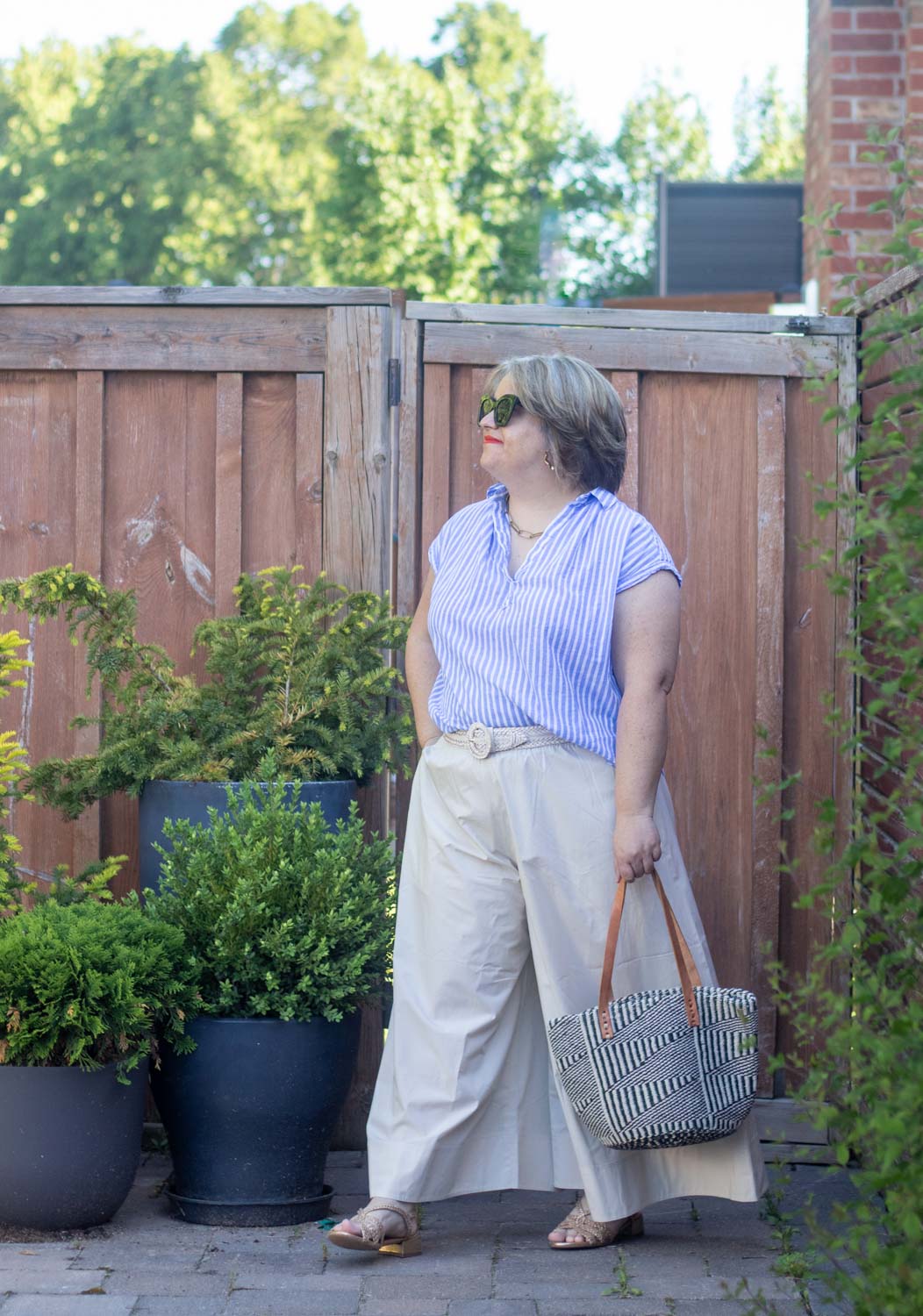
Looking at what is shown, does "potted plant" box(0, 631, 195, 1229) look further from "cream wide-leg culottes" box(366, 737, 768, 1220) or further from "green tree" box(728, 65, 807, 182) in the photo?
"green tree" box(728, 65, 807, 182)

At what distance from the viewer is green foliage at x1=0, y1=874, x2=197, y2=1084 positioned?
3.28 meters

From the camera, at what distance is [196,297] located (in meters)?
4.27

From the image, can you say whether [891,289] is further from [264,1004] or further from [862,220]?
[264,1004]

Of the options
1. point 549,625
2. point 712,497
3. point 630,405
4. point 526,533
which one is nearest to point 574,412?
point 526,533

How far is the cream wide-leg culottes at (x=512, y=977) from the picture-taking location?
3.34 m

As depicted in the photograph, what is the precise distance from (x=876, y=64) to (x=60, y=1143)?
500cm

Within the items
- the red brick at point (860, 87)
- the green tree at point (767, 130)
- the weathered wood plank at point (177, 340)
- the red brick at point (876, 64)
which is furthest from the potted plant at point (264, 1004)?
the green tree at point (767, 130)

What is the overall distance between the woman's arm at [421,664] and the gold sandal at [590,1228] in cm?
113

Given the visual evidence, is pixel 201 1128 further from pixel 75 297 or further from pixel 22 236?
pixel 22 236

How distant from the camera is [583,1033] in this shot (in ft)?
10.4

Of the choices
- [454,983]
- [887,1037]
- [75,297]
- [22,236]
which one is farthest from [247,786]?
[22,236]

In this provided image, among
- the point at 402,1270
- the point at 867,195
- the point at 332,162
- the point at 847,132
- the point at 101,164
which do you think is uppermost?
the point at 332,162

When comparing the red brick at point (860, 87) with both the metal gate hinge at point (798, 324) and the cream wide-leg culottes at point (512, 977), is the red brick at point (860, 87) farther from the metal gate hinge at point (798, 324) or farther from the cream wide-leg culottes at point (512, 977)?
the cream wide-leg culottes at point (512, 977)

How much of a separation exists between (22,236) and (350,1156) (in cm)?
2670
